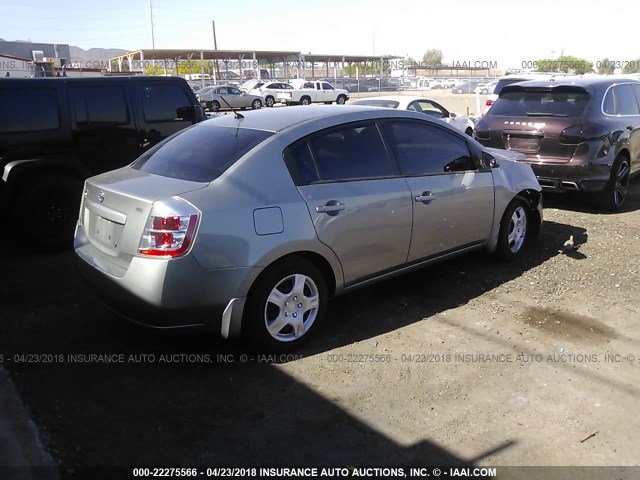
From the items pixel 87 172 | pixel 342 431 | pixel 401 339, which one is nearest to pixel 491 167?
pixel 401 339

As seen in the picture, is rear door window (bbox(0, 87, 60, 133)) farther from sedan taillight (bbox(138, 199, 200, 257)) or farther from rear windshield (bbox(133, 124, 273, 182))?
sedan taillight (bbox(138, 199, 200, 257))

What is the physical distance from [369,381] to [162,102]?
16.7 ft

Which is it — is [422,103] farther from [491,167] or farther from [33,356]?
[33,356]

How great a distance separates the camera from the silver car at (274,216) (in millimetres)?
3531

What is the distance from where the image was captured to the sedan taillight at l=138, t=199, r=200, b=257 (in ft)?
11.4

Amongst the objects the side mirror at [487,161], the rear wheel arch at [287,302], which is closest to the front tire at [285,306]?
the rear wheel arch at [287,302]

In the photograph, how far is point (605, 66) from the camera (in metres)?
64.9

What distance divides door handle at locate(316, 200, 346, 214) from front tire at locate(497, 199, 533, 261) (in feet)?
7.42

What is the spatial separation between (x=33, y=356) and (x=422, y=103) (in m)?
11.8

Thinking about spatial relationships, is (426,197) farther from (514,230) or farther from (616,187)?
(616,187)

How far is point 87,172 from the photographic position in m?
6.53

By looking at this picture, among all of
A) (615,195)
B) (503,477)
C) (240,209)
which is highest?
(240,209)

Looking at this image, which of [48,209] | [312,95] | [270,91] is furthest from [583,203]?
[270,91]

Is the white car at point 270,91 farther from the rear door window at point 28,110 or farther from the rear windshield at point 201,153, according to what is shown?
the rear windshield at point 201,153
